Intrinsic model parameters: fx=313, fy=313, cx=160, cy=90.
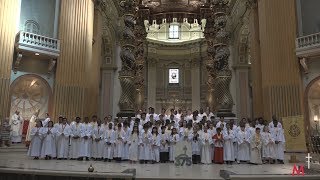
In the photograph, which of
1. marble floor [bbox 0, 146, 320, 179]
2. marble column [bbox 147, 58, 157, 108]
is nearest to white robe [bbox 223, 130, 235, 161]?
marble floor [bbox 0, 146, 320, 179]

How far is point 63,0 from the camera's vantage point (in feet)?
62.8

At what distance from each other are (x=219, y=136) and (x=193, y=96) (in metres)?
25.5

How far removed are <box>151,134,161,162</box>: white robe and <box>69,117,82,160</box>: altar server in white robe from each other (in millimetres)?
3028

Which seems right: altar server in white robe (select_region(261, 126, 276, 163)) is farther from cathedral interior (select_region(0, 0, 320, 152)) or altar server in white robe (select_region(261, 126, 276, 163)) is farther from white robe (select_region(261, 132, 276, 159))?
cathedral interior (select_region(0, 0, 320, 152))

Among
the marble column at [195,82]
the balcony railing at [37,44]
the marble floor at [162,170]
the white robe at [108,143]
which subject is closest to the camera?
the marble floor at [162,170]

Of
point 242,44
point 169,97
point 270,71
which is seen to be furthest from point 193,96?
point 270,71

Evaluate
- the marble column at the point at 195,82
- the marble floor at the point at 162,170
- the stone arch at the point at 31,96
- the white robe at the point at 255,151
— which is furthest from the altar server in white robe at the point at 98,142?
the marble column at the point at 195,82

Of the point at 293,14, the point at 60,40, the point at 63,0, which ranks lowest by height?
the point at 60,40

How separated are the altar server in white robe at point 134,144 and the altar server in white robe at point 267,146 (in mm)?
4443

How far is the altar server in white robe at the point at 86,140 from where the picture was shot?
1201 centimetres

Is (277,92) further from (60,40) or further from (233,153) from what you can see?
(60,40)

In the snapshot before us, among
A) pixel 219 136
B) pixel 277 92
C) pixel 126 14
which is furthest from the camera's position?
pixel 277 92

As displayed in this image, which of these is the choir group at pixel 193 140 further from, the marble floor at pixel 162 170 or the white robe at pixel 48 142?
the marble floor at pixel 162 170

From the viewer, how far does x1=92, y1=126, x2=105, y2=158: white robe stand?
38.9 ft
